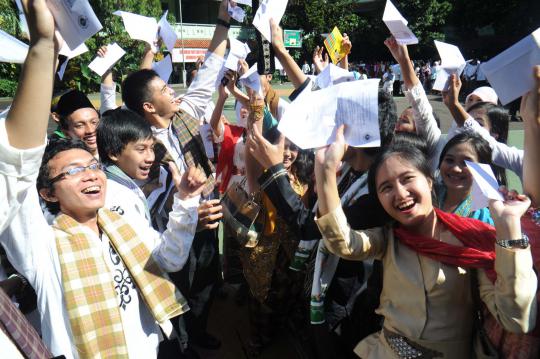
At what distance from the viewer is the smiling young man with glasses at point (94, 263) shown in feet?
5.07

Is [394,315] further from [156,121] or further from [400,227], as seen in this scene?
[156,121]

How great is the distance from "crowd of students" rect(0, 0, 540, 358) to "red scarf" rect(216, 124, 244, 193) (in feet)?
2.42

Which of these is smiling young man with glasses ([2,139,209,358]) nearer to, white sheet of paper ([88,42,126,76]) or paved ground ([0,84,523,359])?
paved ground ([0,84,523,359])

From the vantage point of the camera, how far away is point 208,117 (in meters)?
3.70

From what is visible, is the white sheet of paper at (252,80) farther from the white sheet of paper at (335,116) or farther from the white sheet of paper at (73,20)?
the white sheet of paper at (73,20)

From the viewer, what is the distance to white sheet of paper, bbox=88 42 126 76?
3301mm

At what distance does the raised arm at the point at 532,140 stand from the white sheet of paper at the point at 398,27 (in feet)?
2.92

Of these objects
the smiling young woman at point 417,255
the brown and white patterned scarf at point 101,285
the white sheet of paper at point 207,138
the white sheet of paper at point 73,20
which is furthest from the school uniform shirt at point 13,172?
the white sheet of paper at point 207,138

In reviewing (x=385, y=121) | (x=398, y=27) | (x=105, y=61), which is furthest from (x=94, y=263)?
(x=105, y=61)

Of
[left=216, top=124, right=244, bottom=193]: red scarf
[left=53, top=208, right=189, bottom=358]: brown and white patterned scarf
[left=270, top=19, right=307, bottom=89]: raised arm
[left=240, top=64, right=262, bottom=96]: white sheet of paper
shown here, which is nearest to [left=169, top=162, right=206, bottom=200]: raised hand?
[left=53, top=208, right=189, bottom=358]: brown and white patterned scarf

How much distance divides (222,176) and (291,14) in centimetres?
2634

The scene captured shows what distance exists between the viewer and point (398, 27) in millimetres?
2299

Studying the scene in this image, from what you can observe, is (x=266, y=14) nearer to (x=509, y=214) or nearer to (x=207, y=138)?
(x=207, y=138)

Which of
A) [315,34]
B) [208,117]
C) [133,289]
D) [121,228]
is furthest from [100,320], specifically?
[315,34]
